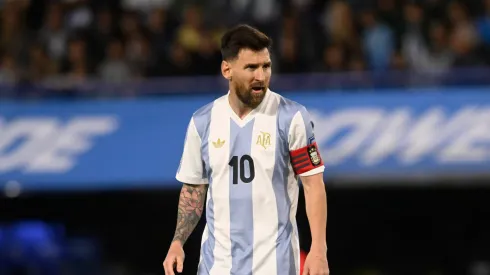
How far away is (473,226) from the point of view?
1582 centimetres

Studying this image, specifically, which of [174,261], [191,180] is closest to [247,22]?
[191,180]

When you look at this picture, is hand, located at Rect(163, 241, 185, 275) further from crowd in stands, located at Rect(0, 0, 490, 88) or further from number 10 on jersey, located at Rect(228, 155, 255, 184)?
crowd in stands, located at Rect(0, 0, 490, 88)

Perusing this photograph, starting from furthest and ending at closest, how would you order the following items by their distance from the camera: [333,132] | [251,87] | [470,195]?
[470,195] < [333,132] < [251,87]

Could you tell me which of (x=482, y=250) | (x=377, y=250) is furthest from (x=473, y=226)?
(x=377, y=250)

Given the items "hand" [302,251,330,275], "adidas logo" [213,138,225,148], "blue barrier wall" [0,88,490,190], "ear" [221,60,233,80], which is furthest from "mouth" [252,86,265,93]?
"blue barrier wall" [0,88,490,190]

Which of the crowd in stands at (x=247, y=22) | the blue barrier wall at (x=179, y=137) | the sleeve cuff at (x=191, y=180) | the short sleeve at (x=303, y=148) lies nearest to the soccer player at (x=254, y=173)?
the short sleeve at (x=303, y=148)

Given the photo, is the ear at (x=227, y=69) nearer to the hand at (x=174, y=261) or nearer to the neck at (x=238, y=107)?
the neck at (x=238, y=107)

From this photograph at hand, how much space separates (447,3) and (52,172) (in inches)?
197

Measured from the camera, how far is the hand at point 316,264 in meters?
5.82

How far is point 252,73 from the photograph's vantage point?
609 centimetres

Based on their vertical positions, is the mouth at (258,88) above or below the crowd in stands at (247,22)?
below

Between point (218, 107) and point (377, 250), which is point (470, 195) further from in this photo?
point (218, 107)

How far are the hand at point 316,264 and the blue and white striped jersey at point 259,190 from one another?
33 cm

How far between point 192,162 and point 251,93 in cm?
54
